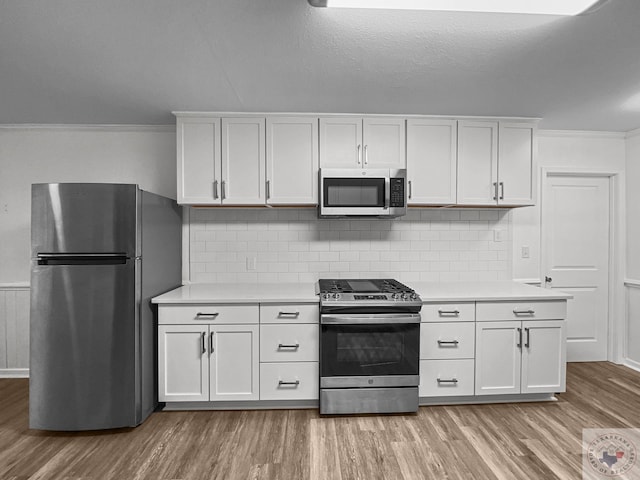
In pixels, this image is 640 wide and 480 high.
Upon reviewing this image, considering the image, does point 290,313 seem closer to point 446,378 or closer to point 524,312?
point 446,378

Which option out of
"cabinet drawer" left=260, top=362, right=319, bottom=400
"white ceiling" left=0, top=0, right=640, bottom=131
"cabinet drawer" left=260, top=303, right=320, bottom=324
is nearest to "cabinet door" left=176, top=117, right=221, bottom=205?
"white ceiling" left=0, top=0, right=640, bottom=131

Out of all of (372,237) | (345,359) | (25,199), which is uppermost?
(25,199)

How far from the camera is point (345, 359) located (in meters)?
2.60

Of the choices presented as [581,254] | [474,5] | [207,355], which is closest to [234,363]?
[207,355]

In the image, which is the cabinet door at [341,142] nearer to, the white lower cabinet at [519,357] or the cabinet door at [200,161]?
the cabinet door at [200,161]

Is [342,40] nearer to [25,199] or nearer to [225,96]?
[225,96]

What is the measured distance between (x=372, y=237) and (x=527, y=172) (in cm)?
145

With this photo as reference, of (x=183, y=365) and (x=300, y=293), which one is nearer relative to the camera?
(x=183, y=365)

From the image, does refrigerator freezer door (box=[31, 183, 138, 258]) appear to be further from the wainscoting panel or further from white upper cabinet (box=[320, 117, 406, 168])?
white upper cabinet (box=[320, 117, 406, 168])

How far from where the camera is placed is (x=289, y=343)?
8.68 feet

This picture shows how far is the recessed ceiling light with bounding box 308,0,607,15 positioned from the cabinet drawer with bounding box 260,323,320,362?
2.02 meters

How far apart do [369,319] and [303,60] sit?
1.76m

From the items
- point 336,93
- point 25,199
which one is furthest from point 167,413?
point 336,93

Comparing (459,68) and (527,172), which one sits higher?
(459,68)
